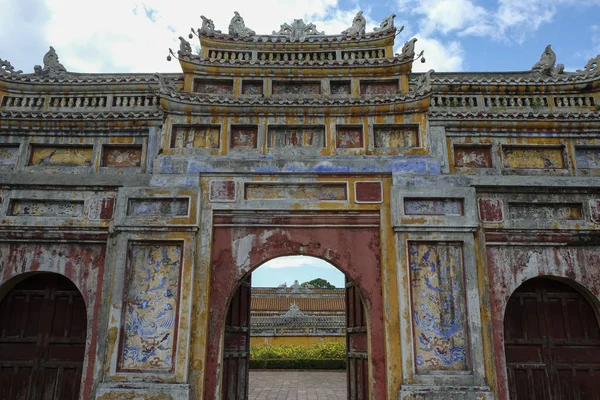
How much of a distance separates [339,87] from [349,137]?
172cm

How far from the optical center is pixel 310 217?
827 cm

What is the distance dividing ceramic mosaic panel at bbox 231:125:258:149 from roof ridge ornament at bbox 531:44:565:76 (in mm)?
6672

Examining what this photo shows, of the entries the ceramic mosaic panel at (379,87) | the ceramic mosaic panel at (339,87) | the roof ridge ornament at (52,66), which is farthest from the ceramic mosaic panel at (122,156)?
the ceramic mosaic panel at (379,87)

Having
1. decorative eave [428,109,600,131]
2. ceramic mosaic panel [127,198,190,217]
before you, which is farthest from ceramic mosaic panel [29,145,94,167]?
decorative eave [428,109,600,131]

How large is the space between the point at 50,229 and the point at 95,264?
3.35 ft

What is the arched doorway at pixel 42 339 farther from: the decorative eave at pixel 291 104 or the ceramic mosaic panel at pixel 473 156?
the ceramic mosaic panel at pixel 473 156

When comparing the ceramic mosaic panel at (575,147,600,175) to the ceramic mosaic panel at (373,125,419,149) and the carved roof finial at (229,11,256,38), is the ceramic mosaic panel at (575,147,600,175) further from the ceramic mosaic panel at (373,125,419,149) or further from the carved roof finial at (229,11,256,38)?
the carved roof finial at (229,11,256,38)

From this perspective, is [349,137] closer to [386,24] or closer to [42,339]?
[386,24]

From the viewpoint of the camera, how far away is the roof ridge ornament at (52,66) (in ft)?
35.1

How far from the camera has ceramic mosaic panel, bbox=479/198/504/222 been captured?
822 centimetres

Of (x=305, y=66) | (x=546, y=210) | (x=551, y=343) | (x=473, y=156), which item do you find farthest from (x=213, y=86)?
(x=551, y=343)

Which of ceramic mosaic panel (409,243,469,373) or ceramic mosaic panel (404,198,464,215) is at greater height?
ceramic mosaic panel (404,198,464,215)

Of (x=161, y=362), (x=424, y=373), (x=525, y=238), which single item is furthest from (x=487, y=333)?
(x=161, y=362)

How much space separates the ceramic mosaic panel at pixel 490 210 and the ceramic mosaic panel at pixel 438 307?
803 mm
